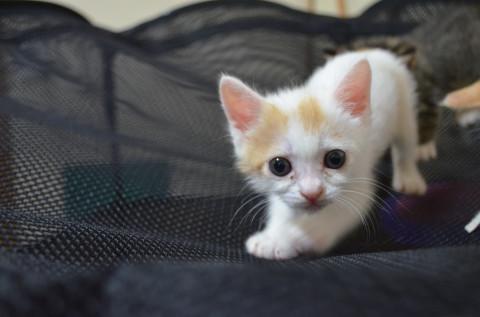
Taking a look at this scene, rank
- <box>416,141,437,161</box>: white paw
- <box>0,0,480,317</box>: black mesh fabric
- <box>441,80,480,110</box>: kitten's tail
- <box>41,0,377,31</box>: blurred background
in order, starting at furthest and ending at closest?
<box>41,0,377,31</box>: blurred background
<box>416,141,437,161</box>: white paw
<box>441,80,480,110</box>: kitten's tail
<box>0,0,480,317</box>: black mesh fabric

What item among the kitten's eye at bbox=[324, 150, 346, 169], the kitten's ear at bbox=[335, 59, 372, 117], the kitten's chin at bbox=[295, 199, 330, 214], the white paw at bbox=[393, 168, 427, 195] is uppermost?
the kitten's ear at bbox=[335, 59, 372, 117]

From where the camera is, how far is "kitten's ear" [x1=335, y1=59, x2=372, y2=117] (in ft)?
2.74

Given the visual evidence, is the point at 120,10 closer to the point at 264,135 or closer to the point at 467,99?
the point at 264,135

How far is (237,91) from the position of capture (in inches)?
33.1

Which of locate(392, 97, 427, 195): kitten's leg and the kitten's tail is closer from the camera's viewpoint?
the kitten's tail

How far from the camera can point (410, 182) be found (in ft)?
3.64

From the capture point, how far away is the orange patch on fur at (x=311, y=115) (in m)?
0.81

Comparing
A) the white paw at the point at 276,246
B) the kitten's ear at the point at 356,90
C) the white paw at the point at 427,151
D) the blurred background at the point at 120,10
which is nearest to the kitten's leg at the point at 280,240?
the white paw at the point at 276,246

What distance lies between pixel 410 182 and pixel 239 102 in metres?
0.56

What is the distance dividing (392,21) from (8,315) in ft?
5.31

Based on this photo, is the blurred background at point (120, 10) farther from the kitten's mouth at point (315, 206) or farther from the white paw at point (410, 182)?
the kitten's mouth at point (315, 206)

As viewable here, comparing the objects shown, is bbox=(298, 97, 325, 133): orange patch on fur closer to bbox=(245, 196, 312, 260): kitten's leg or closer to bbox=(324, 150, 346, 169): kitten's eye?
bbox=(324, 150, 346, 169): kitten's eye

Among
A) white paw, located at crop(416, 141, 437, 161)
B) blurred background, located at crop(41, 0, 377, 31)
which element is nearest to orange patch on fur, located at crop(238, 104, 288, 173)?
white paw, located at crop(416, 141, 437, 161)

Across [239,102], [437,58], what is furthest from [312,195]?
[437,58]
